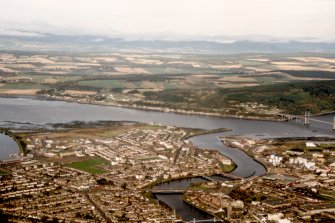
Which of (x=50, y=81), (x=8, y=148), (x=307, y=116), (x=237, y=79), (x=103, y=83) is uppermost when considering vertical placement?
(x=237, y=79)


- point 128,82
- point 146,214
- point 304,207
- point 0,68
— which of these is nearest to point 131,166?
point 146,214

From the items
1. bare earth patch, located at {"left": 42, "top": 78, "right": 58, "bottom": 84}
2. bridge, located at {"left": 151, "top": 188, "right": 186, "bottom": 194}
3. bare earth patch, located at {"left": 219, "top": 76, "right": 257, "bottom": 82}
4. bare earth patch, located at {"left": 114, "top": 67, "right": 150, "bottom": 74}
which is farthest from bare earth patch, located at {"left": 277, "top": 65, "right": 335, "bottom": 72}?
bridge, located at {"left": 151, "top": 188, "right": 186, "bottom": 194}

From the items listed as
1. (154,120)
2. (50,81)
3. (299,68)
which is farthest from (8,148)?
(299,68)

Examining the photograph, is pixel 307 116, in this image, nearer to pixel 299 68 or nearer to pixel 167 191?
pixel 167 191

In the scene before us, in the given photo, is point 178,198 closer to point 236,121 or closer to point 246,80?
point 236,121

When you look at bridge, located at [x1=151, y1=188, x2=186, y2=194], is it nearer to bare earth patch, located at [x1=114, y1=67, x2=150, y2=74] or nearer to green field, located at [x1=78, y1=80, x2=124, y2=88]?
green field, located at [x1=78, y1=80, x2=124, y2=88]

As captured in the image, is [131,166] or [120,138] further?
[120,138]

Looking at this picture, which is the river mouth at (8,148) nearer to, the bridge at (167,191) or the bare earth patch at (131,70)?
the bridge at (167,191)
